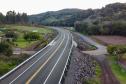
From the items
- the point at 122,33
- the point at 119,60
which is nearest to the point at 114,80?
the point at 119,60

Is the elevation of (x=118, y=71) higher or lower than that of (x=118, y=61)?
lower

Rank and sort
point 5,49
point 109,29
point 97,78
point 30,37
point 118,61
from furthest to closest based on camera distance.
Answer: point 109,29 → point 30,37 → point 5,49 → point 118,61 → point 97,78

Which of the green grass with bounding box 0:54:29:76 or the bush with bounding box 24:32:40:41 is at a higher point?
the green grass with bounding box 0:54:29:76

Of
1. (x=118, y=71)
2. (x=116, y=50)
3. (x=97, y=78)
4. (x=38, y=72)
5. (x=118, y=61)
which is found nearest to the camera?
(x=38, y=72)

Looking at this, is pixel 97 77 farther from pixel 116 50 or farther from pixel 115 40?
pixel 115 40

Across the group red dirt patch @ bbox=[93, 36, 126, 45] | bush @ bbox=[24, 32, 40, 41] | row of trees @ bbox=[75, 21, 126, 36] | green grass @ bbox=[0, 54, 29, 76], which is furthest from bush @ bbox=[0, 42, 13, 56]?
row of trees @ bbox=[75, 21, 126, 36]

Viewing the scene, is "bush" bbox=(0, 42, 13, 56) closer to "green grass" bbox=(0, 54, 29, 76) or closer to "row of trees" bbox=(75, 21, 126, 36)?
"green grass" bbox=(0, 54, 29, 76)

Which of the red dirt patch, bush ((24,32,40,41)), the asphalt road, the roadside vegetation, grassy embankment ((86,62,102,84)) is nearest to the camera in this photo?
the asphalt road

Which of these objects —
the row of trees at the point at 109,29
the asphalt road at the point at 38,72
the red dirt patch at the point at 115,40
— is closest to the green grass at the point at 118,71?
the asphalt road at the point at 38,72

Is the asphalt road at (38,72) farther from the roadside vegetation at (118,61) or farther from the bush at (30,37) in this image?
the bush at (30,37)

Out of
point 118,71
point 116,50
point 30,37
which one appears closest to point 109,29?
point 30,37

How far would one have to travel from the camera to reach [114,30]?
128750 mm

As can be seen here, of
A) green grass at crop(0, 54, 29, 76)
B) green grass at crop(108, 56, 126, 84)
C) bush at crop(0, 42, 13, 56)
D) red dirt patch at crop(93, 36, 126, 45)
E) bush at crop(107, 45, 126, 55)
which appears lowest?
red dirt patch at crop(93, 36, 126, 45)

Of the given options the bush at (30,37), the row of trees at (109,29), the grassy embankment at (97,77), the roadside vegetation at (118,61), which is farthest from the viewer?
the row of trees at (109,29)
